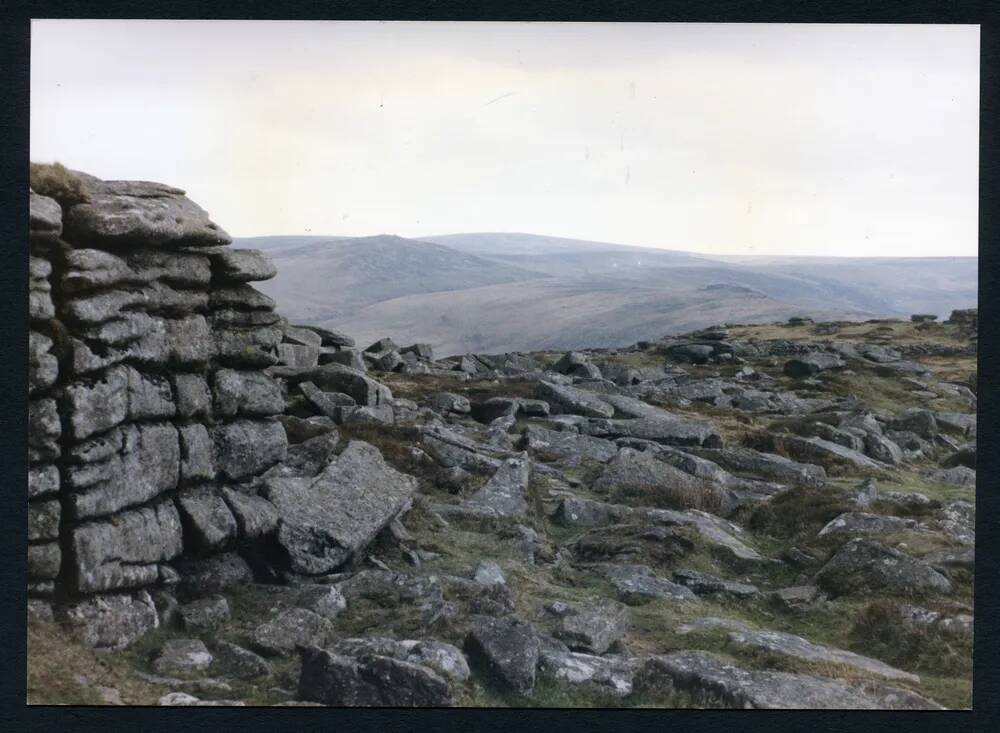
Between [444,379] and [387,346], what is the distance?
7293 millimetres

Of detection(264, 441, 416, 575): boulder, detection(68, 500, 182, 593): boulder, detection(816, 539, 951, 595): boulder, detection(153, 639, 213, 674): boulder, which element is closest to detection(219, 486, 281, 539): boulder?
detection(264, 441, 416, 575): boulder

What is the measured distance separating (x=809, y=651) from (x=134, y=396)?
8.66 meters

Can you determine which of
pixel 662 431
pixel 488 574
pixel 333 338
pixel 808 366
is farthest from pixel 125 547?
pixel 808 366

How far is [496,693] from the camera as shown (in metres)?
11.7

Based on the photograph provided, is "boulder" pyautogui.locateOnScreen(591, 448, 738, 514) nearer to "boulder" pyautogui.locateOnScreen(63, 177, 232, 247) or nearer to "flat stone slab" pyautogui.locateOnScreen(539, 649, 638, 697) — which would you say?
"flat stone slab" pyautogui.locateOnScreen(539, 649, 638, 697)

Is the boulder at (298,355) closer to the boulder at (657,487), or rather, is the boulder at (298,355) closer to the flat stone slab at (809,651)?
the boulder at (657,487)

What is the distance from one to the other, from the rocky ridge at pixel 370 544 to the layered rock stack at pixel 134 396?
0.03 m

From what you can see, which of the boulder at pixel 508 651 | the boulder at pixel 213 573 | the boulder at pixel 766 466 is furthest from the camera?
the boulder at pixel 766 466

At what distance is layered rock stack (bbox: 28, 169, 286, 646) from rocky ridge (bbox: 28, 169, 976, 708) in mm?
35

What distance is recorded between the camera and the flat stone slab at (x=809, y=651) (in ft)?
41.4

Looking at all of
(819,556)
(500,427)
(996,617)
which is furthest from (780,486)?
(996,617)

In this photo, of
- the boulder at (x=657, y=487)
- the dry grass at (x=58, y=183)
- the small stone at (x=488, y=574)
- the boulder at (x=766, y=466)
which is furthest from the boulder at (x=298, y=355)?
the dry grass at (x=58, y=183)

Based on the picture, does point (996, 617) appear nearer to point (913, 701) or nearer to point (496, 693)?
point (913, 701)

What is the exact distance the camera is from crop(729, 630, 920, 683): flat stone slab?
41.4 feet
